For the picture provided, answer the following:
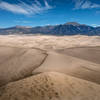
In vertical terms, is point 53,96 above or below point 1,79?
above

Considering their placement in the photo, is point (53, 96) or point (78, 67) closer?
point (53, 96)

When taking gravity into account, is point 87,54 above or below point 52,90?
below

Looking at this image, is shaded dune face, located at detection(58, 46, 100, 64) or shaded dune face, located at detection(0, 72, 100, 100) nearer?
shaded dune face, located at detection(0, 72, 100, 100)

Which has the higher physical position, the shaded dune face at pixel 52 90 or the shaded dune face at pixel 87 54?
the shaded dune face at pixel 52 90

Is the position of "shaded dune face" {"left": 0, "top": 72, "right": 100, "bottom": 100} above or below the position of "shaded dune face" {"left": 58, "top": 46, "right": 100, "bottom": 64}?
above

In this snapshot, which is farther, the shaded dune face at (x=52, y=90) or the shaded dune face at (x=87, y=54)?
the shaded dune face at (x=87, y=54)

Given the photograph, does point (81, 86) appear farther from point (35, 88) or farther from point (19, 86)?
point (19, 86)

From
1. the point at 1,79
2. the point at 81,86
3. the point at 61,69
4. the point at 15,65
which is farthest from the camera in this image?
the point at 15,65

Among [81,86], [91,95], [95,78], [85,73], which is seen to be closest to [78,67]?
[85,73]
